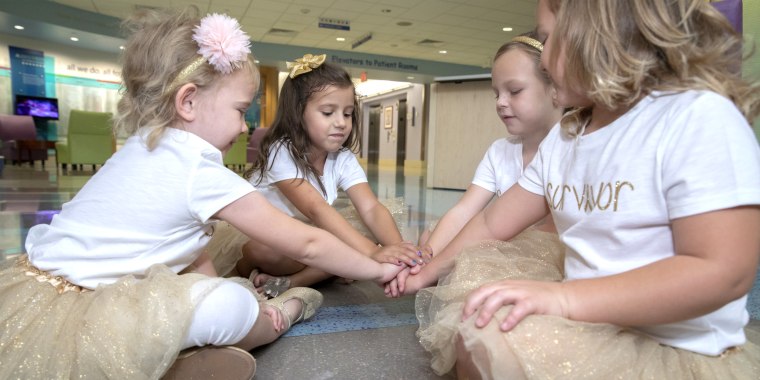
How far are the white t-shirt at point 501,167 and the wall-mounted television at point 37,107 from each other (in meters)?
11.9

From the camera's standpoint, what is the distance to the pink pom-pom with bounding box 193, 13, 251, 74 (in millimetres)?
925

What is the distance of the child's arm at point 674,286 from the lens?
0.53m

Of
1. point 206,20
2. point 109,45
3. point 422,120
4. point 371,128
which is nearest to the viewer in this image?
point 206,20

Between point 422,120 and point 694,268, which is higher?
point 422,120

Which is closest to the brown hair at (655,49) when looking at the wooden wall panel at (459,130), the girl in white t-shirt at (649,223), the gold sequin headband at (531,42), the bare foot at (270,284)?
the girl in white t-shirt at (649,223)

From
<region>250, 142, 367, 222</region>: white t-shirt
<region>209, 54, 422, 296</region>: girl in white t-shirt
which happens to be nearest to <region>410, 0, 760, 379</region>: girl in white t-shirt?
<region>209, 54, 422, 296</region>: girl in white t-shirt

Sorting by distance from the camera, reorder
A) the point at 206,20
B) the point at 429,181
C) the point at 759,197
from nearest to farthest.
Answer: the point at 759,197 < the point at 206,20 < the point at 429,181

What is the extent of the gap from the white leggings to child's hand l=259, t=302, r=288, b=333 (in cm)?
16

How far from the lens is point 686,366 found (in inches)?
23.7

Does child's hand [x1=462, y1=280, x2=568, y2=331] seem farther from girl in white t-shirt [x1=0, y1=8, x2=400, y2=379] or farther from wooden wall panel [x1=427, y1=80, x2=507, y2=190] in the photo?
wooden wall panel [x1=427, y1=80, x2=507, y2=190]

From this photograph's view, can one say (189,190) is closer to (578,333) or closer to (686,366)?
(578,333)

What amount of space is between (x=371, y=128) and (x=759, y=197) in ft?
51.9

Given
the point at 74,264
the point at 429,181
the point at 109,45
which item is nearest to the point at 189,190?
the point at 74,264

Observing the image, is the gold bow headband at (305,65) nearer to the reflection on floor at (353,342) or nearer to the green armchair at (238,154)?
the reflection on floor at (353,342)
